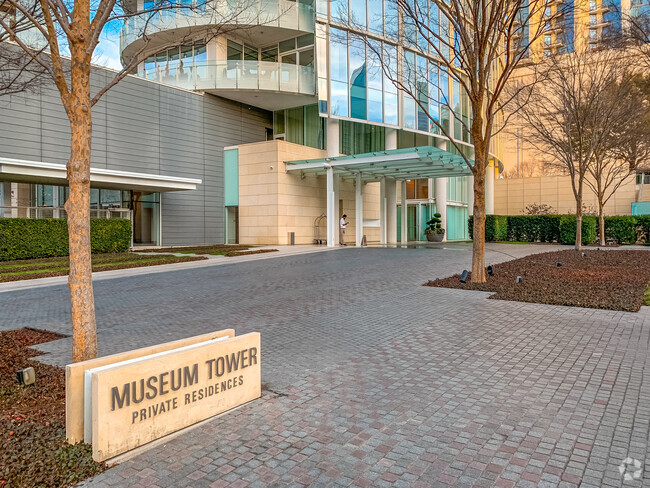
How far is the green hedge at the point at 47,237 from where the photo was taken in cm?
1809

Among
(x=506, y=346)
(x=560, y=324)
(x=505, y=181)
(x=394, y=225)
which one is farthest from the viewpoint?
(x=505, y=181)

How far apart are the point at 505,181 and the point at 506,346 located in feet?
145

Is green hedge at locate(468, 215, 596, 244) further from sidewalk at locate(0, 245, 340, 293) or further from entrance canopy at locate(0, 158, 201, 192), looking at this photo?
entrance canopy at locate(0, 158, 201, 192)

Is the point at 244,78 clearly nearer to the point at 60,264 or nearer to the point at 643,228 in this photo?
the point at 60,264

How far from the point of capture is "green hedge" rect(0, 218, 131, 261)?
18094mm

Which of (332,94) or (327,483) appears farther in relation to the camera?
(332,94)

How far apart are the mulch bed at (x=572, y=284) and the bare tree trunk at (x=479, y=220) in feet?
1.26

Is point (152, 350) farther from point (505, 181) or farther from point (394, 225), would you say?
point (505, 181)

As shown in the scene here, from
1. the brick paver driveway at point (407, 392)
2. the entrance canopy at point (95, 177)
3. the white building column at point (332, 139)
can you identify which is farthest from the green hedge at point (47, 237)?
the white building column at point (332, 139)

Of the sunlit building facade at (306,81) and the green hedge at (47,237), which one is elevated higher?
the sunlit building facade at (306,81)

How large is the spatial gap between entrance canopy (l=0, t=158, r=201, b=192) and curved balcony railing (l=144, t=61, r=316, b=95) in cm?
698

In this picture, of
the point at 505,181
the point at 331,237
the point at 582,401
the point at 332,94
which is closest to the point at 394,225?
the point at 331,237

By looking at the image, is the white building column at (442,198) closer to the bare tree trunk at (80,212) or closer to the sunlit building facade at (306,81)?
→ the sunlit building facade at (306,81)

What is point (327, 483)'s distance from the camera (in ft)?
9.73
